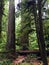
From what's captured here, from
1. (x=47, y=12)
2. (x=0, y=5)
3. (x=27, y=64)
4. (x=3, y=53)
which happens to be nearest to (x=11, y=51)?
(x=3, y=53)

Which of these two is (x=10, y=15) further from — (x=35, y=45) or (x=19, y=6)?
(x=35, y=45)

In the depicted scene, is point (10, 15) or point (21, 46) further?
point (21, 46)

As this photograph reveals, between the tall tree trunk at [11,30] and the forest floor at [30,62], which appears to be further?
the tall tree trunk at [11,30]

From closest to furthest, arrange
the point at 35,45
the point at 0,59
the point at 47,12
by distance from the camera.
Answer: the point at 0,59
the point at 47,12
the point at 35,45

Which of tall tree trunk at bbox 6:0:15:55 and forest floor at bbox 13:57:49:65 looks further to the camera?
tall tree trunk at bbox 6:0:15:55

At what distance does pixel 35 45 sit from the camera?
18359 millimetres

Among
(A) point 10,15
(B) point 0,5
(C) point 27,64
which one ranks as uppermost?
(B) point 0,5

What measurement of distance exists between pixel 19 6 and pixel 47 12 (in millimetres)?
2510

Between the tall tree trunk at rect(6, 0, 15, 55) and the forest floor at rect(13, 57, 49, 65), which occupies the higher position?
the tall tree trunk at rect(6, 0, 15, 55)

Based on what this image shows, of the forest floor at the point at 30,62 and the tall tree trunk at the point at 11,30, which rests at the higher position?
the tall tree trunk at the point at 11,30

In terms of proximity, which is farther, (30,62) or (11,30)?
(11,30)

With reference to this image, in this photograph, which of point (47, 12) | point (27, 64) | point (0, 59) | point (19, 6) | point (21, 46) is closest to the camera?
point (27, 64)

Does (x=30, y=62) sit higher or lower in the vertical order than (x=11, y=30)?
lower

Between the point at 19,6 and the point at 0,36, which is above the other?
the point at 19,6
